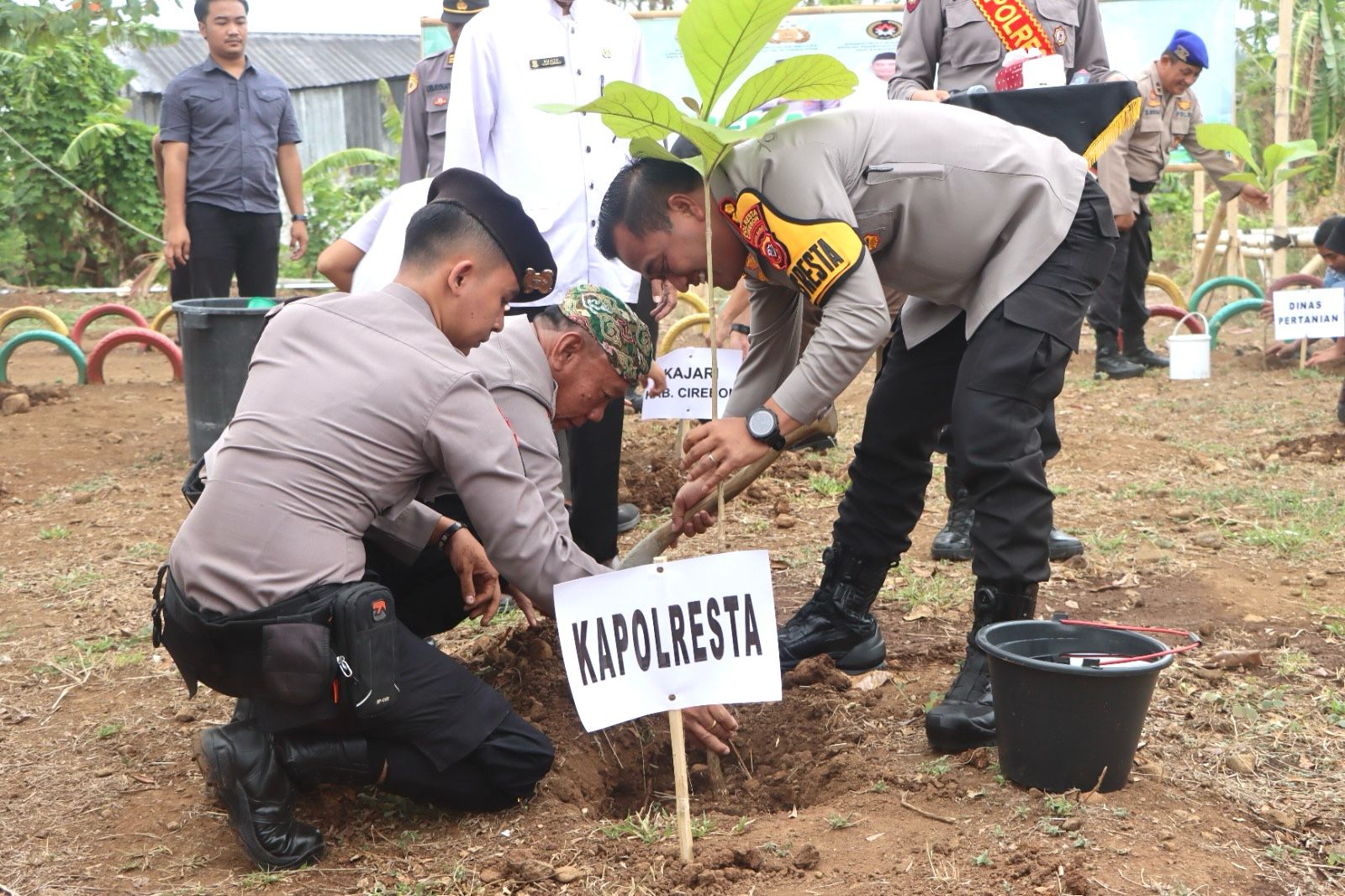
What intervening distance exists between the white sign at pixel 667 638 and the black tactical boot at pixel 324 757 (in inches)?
23.4

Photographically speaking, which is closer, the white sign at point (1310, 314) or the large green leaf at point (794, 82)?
the large green leaf at point (794, 82)

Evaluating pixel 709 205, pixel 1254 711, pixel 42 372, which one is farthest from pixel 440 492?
pixel 42 372

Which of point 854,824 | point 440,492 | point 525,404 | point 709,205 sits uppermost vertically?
point 709,205

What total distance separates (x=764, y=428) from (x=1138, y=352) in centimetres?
655

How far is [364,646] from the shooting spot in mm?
2469

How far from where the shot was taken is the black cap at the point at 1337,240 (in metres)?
7.54

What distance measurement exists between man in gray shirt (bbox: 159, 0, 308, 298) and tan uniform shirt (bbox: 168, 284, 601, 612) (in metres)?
4.22

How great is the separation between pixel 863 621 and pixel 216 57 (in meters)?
4.78

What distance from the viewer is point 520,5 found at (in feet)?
13.6

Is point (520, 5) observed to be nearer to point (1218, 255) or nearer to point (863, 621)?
point (863, 621)

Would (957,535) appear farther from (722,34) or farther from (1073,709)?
(722,34)

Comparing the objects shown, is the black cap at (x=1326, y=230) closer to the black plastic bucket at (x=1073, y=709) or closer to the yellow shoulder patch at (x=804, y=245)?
the black plastic bucket at (x=1073, y=709)

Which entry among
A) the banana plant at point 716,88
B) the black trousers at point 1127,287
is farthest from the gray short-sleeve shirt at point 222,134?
the black trousers at point 1127,287

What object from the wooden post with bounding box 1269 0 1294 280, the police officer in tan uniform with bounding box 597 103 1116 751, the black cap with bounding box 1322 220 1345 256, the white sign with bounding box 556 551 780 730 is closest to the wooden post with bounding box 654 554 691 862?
the white sign with bounding box 556 551 780 730
